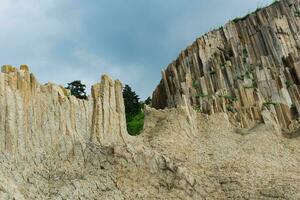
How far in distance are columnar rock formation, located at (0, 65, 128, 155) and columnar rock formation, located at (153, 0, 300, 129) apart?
8.74m

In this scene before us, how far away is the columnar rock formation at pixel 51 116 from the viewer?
20516mm

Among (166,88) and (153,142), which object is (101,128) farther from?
(166,88)

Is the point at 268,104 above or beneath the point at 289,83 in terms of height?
beneath

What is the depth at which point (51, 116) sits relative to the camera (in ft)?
72.8

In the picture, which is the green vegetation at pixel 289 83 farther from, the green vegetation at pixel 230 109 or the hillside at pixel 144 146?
the green vegetation at pixel 230 109

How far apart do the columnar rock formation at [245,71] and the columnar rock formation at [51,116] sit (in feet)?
28.7

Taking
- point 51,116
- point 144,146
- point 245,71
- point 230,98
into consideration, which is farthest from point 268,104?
point 51,116

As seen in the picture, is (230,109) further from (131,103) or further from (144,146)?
(131,103)

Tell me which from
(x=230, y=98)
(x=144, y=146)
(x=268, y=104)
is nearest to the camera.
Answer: (x=144, y=146)

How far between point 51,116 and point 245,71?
64.5ft

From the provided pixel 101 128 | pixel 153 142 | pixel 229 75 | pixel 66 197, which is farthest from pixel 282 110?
pixel 66 197

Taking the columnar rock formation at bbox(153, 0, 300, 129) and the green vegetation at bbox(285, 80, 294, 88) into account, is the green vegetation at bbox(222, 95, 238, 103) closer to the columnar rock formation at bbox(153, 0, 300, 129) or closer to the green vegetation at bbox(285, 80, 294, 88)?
the columnar rock formation at bbox(153, 0, 300, 129)

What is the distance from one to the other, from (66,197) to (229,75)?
20.9 m

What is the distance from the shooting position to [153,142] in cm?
2516
